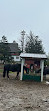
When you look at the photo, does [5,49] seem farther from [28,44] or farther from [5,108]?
[5,108]

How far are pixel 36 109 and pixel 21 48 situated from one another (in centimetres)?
4490

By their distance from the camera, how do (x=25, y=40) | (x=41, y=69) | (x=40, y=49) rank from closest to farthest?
(x=41, y=69) < (x=40, y=49) < (x=25, y=40)

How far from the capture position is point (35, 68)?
14352mm

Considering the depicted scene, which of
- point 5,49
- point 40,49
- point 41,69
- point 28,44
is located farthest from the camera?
point 28,44

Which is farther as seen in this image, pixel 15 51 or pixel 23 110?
pixel 15 51

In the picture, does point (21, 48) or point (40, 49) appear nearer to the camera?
point (40, 49)

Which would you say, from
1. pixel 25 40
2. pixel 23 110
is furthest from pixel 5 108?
pixel 25 40

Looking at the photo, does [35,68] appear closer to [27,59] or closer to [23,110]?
[27,59]

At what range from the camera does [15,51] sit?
2047 inches

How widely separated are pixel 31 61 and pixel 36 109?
957cm

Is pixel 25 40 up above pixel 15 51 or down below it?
above

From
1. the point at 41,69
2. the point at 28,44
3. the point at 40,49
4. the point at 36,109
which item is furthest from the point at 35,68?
the point at 28,44

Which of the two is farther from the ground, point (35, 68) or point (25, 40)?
point (25, 40)

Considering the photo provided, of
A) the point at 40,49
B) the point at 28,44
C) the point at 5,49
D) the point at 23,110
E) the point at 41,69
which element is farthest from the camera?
the point at 28,44
